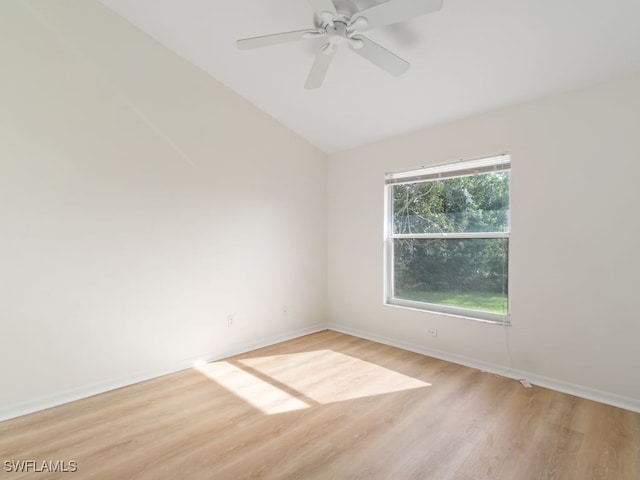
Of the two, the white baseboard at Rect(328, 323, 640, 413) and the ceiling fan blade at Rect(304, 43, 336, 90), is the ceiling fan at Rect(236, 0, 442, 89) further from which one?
the white baseboard at Rect(328, 323, 640, 413)

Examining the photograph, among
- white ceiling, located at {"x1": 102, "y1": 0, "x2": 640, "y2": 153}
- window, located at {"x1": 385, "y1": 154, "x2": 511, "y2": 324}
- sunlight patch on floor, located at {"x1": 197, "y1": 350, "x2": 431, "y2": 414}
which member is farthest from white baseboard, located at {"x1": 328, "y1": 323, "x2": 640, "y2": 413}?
white ceiling, located at {"x1": 102, "y1": 0, "x2": 640, "y2": 153}

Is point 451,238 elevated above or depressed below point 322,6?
below

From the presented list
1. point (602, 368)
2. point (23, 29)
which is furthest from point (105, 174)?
point (602, 368)

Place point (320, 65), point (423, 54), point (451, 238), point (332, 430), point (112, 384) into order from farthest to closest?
point (451, 238) < point (112, 384) < point (423, 54) < point (320, 65) < point (332, 430)

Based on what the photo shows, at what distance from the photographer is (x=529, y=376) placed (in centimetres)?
276

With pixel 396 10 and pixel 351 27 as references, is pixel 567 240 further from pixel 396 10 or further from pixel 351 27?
pixel 351 27

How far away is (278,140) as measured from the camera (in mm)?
3854

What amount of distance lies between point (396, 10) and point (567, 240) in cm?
216

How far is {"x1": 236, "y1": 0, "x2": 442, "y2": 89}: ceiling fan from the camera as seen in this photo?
1705 mm

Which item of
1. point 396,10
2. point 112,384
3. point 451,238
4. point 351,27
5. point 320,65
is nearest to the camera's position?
point 396,10

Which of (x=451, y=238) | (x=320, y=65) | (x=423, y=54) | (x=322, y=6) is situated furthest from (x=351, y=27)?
(x=451, y=238)

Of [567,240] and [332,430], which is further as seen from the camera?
[567,240]

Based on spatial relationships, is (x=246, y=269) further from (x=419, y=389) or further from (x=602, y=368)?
(x=602, y=368)

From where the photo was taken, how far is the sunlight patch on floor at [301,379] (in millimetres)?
2512
